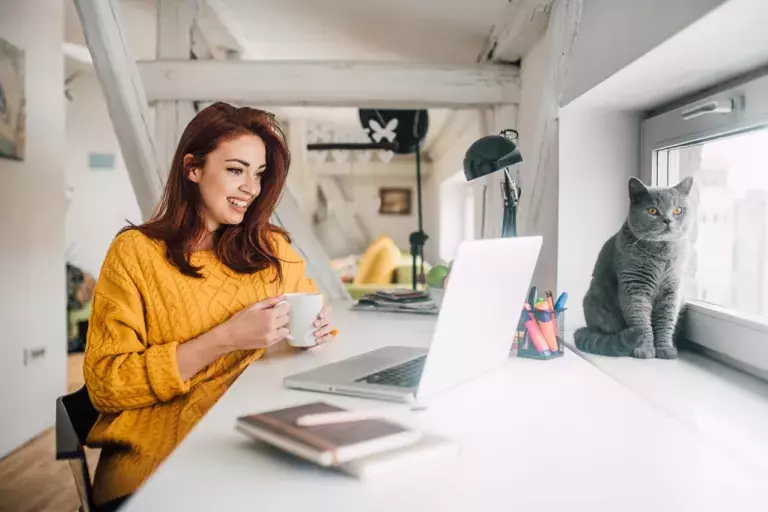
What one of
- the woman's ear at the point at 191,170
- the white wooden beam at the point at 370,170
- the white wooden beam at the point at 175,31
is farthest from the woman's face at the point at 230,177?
the white wooden beam at the point at 370,170

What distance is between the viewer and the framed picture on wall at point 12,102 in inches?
105

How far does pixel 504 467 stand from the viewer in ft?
2.22

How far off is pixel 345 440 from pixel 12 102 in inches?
108

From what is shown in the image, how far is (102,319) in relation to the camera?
45.5 inches

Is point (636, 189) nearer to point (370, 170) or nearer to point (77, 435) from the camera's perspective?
point (77, 435)

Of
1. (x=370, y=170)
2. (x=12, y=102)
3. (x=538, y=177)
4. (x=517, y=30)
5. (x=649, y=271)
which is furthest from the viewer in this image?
(x=370, y=170)

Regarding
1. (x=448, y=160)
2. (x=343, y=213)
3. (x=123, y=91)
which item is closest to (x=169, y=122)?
(x=123, y=91)

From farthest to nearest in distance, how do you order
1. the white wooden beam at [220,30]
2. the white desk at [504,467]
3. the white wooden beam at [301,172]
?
the white wooden beam at [301,172], the white wooden beam at [220,30], the white desk at [504,467]

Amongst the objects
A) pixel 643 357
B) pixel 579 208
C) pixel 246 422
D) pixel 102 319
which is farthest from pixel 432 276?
pixel 246 422

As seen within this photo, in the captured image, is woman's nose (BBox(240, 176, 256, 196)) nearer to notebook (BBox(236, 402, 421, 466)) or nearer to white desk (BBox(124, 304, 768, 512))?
white desk (BBox(124, 304, 768, 512))

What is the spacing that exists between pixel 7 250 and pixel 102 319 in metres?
1.92

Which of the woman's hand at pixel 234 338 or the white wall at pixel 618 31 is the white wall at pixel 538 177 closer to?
the white wall at pixel 618 31

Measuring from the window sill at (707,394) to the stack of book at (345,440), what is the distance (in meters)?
0.42

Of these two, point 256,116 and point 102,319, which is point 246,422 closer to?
point 102,319
